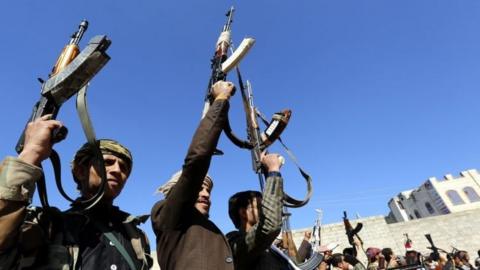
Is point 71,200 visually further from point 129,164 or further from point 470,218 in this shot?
point 470,218

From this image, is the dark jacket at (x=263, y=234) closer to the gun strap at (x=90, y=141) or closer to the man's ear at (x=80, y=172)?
the gun strap at (x=90, y=141)

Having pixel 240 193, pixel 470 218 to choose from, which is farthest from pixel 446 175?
pixel 240 193

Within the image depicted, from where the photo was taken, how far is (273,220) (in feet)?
6.93

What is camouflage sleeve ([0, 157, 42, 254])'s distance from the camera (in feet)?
4.14

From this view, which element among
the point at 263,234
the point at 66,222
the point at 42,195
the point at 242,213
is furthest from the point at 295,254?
the point at 42,195

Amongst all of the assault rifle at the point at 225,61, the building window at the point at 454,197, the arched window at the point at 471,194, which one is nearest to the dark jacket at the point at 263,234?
the assault rifle at the point at 225,61

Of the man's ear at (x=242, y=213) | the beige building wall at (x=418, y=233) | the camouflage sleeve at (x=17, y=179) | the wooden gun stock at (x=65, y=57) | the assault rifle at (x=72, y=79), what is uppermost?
the wooden gun stock at (x=65, y=57)

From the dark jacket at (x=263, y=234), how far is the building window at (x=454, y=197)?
46527 millimetres

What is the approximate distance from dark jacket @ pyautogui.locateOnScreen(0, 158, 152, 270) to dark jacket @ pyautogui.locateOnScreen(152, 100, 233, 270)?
0.77 feet

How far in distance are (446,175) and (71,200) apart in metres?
50.3

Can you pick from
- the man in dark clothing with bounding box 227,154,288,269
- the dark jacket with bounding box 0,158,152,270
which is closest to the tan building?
the man in dark clothing with bounding box 227,154,288,269

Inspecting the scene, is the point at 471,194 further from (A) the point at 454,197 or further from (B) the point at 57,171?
(B) the point at 57,171

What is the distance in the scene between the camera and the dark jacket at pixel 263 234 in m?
2.12

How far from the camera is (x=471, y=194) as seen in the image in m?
39.6
